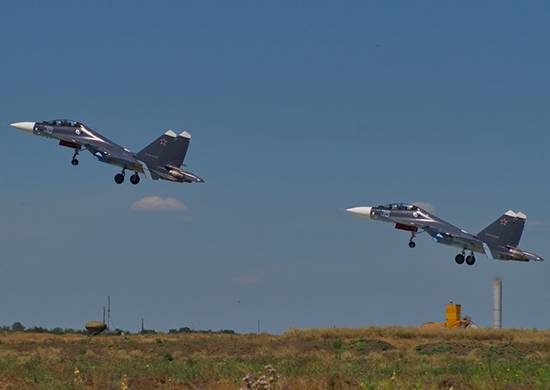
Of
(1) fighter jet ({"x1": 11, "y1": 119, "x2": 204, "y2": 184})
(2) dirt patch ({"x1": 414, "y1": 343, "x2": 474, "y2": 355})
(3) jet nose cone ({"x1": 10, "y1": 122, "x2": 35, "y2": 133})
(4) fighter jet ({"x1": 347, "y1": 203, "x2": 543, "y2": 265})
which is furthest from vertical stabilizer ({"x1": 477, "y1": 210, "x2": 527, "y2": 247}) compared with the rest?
(3) jet nose cone ({"x1": 10, "y1": 122, "x2": 35, "y2": 133})

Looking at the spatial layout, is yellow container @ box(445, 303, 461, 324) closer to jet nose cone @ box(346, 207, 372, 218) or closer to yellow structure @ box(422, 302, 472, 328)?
yellow structure @ box(422, 302, 472, 328)

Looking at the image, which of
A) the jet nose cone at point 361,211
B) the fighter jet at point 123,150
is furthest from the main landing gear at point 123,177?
the jet nose cone at point 361,211

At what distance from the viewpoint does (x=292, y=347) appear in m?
63.8

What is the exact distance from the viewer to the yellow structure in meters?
100

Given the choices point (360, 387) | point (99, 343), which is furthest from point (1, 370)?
point (99, 343)

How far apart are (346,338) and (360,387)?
5512 cm

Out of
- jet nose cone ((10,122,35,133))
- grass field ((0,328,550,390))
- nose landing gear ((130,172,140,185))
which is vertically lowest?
grass field ((0,328,550,390))

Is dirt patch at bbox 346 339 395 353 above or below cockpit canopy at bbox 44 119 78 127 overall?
below

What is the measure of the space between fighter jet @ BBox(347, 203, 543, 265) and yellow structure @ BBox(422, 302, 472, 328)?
16501 mm

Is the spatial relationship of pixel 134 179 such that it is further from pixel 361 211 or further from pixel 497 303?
pixel 497 303

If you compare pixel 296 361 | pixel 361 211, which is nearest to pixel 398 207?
pixel 361 211

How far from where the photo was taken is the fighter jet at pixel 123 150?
74312 millimetres

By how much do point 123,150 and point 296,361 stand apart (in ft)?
120

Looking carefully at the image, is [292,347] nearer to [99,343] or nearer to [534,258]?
[99,343]
